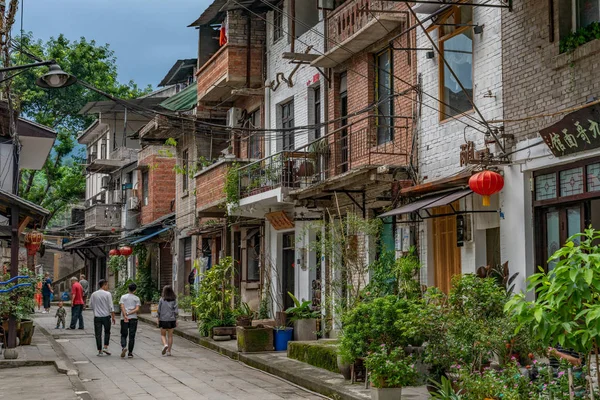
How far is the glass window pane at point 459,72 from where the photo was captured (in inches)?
650

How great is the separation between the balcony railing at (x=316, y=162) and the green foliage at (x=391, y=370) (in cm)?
731

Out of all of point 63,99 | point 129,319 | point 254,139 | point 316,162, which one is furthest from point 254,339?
point 63,99

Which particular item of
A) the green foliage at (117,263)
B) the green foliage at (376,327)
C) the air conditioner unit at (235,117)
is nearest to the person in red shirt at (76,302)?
the air conditioner unit at (235,117)

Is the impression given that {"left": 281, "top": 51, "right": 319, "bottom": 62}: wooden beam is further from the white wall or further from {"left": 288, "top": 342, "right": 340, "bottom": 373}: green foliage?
{"left": 288, "top": 342, "right": 340, "bottom": 373}: green foliage

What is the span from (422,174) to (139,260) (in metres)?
26.1

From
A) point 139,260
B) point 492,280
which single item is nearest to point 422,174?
point 492,280

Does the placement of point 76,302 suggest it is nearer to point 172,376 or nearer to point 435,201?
point 172,376

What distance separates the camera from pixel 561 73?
13.9m

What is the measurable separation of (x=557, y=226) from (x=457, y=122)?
10.5ft

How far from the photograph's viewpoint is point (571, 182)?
13.8 m

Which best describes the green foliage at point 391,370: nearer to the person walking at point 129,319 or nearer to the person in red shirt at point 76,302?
the person walking at point 129,319

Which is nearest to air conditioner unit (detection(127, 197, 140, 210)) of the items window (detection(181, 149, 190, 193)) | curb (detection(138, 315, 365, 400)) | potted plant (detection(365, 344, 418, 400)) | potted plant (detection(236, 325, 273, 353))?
window (detection(181, 149, 190, 193))

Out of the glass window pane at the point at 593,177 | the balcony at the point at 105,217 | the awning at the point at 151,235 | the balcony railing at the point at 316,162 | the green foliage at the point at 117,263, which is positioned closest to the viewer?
the glass window pane at the point at 593,177

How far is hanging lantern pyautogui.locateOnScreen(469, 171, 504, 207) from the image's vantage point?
1426 cm
